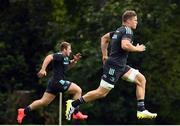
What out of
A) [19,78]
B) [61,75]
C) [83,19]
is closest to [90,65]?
[83,19]

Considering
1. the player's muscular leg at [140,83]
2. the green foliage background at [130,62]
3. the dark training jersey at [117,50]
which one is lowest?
the green foliage background at [130,62]

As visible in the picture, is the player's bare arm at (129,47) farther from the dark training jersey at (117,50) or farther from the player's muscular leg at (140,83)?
the player's muscular leg at (140,83)

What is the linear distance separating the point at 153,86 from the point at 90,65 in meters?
2.22

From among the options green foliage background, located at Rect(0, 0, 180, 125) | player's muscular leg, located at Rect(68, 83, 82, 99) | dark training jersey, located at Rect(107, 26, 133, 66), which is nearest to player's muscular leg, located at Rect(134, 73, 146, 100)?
dark training jersey, located at Rect(107, 26, 133, 66)

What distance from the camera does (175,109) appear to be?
2433 cm

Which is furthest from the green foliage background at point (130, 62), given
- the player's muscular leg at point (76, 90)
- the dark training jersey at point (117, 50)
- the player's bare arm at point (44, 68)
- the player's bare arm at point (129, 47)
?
the player's bare arm at point (129, 47)

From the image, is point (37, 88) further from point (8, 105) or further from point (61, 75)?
point (61, 75)

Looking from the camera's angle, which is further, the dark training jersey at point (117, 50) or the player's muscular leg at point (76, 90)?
the player's muscular leg at point (76, 90)

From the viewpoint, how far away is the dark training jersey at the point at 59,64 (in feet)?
48.9

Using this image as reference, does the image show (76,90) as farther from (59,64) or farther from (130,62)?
(130,62)

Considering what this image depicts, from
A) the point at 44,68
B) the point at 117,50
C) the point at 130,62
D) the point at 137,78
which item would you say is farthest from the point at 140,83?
the point at 130,62

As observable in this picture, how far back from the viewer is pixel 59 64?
15.0 meters

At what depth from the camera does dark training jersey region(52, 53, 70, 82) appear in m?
14.9

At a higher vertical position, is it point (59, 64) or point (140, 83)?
point (59, 64)
